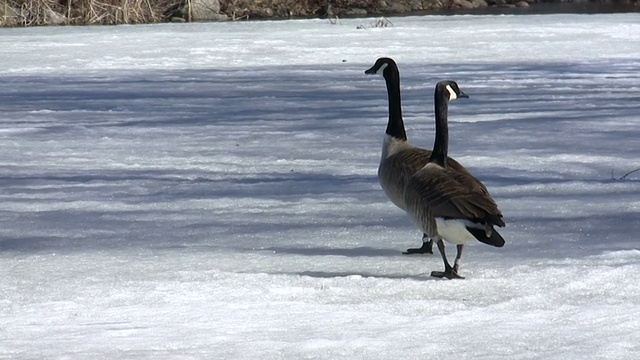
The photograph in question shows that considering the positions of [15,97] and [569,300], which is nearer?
[569,300]

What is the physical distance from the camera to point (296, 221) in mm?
5516

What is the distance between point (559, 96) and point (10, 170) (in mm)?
5618

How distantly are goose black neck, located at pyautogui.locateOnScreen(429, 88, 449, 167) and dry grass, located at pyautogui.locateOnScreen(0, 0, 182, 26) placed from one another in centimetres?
1962

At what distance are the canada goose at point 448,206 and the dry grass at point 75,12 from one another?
1993 centimetres

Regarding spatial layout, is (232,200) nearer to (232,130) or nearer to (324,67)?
(232,130)

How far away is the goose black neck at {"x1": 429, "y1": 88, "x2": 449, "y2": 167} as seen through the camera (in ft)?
15.2

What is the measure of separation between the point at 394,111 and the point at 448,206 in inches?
49.8

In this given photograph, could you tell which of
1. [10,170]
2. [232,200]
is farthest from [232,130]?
[232,200]

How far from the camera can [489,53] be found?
51.9 feet

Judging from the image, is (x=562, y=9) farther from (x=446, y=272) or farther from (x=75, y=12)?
(x=446, y=272)

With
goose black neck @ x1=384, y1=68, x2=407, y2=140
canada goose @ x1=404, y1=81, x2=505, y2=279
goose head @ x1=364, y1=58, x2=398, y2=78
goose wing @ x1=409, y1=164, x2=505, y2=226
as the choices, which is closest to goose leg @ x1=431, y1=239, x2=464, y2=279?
canada goose @ x1=404, y1=81, x2=505, y2=279

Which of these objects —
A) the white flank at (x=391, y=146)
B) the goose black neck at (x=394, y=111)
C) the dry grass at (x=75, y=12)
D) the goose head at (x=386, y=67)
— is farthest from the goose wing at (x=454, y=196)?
the dry grass at (x=75, y=12)

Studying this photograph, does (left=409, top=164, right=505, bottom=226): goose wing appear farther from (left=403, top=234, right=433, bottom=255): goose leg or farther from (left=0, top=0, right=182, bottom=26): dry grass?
(left=0, top=0, right=182, bottom=26): dry grass

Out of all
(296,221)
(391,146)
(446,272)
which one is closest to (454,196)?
(446,272)
